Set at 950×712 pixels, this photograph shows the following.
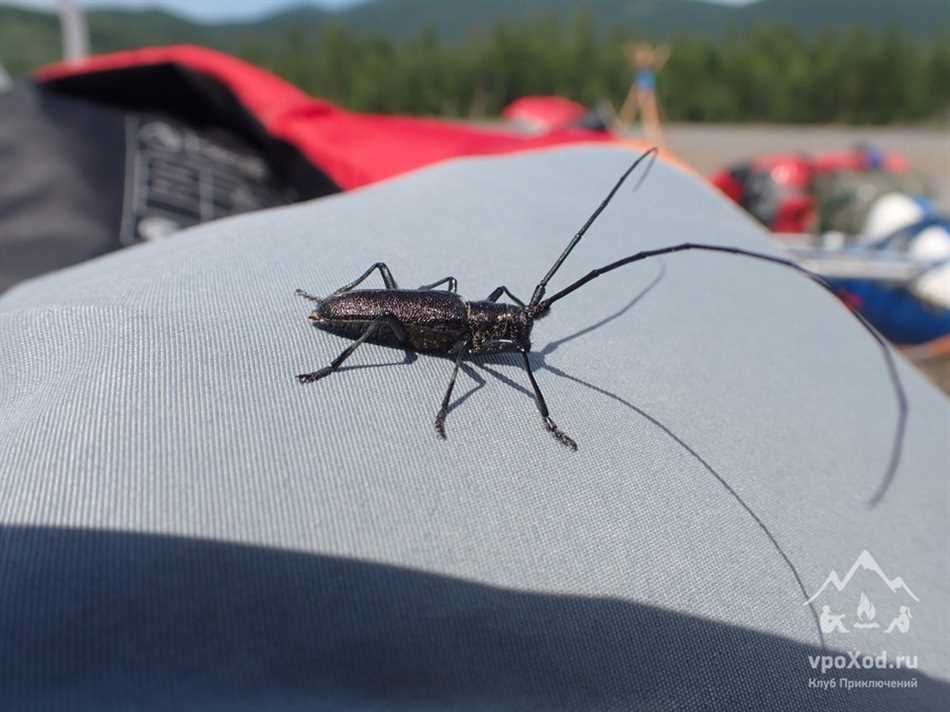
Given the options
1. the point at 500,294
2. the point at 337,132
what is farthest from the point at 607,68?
the point at 500,294

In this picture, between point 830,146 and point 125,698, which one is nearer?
point 125,698

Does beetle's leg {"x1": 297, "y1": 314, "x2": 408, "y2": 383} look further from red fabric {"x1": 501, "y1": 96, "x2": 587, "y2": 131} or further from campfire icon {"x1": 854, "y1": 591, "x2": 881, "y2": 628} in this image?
red fabric {"x1": 501, "y1": 96, "x2": 587, "y2": 131}

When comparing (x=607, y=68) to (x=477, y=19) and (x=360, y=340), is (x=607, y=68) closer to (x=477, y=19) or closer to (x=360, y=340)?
(x=477, y=19)

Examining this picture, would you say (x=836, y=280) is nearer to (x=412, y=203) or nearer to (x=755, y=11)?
(x=412, y=203)

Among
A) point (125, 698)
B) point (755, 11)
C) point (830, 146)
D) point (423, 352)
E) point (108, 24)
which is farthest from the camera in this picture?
point (755, 11)

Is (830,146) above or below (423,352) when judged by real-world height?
below

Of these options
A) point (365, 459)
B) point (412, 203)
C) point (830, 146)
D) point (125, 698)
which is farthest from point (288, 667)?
point (830, 146)

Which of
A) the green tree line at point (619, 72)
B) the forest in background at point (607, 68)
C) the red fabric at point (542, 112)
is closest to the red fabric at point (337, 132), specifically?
the red fabric at point (542, 112)
